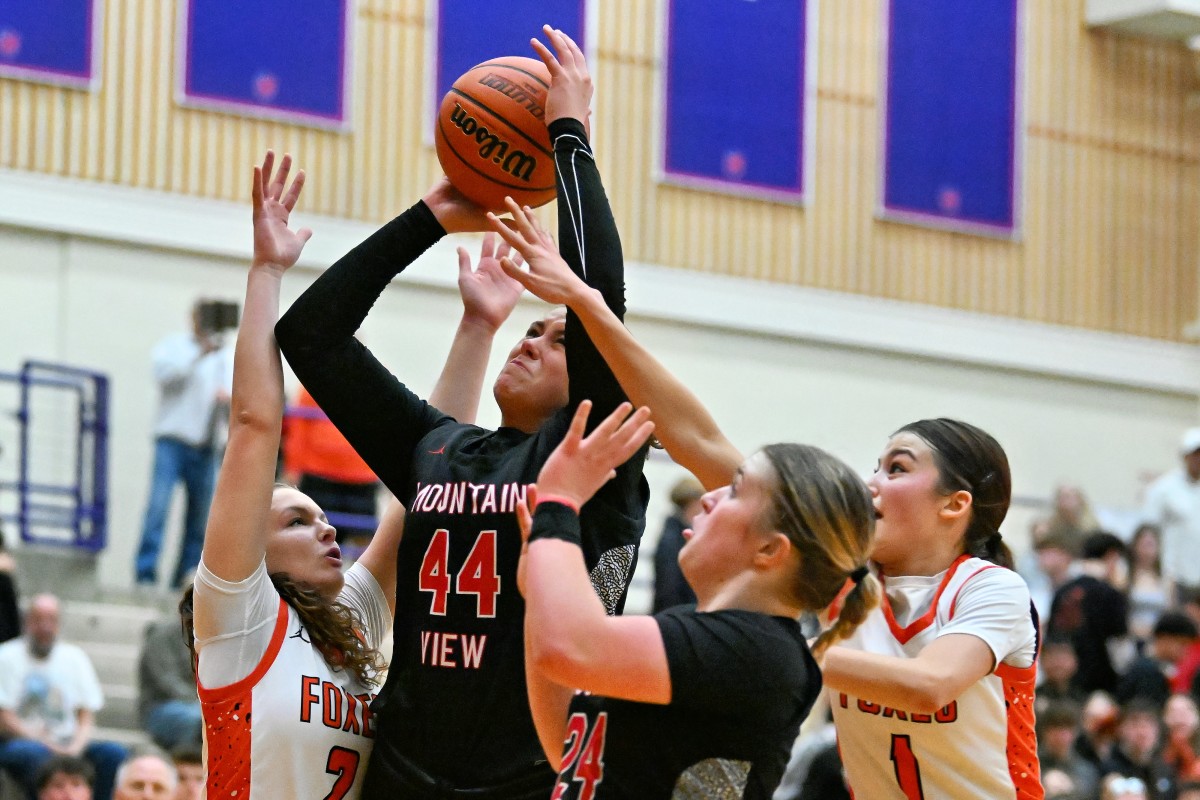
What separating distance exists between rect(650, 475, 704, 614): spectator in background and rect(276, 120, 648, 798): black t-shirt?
5826 millimetres

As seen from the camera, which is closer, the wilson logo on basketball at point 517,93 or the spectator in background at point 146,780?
the wilson logo on basketball at point 517,93

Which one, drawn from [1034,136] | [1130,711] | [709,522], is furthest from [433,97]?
[709,522]

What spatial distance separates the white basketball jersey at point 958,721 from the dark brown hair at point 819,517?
0.82m

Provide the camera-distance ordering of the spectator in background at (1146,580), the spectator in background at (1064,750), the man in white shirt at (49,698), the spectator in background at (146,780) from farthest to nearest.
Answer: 1. the spectator in background at (1146,580)
2. the spectator in background at (1064,750)
3. the man in white shirt at (49,698)
4. the spectator in background at (146,780)

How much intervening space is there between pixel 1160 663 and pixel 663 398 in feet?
27.4

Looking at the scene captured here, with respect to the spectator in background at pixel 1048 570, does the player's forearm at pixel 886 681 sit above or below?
above

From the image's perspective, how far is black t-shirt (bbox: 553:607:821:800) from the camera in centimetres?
316

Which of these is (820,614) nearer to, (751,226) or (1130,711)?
(1130,711)

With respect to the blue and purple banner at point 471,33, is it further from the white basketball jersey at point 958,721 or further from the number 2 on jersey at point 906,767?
the number 2 on jersey at point 906,767

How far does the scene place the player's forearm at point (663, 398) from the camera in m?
3.68

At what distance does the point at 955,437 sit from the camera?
170 inches

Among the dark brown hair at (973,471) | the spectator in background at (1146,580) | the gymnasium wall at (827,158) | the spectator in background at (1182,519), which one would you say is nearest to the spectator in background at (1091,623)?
the spectator in background at (1146,580)

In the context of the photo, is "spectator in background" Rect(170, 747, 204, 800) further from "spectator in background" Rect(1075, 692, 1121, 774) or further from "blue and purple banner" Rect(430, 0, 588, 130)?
"blue and purple banner" Rect(430, 0, 588, 130)

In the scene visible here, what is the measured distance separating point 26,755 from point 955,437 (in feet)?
19.1
